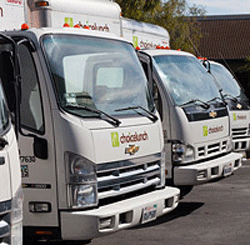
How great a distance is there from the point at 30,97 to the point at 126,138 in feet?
3.66

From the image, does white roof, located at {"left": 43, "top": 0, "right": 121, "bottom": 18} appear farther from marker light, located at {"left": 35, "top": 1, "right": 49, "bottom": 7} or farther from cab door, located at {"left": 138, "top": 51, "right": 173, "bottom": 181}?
cab door, located at {"left": 138, "top": 51, "right": 173, "bottom": 181}

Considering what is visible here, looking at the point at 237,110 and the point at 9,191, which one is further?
the point at 237,110

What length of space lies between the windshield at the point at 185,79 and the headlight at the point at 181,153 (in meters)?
0.61

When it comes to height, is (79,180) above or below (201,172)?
above

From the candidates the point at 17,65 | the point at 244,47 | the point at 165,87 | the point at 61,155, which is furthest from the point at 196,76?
the point at 244,47

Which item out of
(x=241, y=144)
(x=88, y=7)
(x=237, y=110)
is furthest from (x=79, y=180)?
(x=237, y=110)

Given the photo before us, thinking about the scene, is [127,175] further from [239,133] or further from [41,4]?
[239,133]

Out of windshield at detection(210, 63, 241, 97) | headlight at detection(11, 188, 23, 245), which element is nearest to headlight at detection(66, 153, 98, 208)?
headlight at detection(11, 188, 23, 245)

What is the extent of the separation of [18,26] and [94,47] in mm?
928

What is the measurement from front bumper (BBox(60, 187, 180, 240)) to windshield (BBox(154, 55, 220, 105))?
3110 mm

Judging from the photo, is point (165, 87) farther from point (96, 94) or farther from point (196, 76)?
point (96, 94)

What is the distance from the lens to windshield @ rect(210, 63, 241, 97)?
14.9 metres

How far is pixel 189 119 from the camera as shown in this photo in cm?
1032

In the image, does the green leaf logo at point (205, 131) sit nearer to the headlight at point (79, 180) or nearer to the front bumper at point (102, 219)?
the front bumper at point (102, 219)
